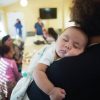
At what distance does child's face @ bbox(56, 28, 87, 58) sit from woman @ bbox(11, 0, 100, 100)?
0.04 m

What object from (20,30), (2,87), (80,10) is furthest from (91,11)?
(20,30)

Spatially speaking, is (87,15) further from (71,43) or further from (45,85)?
(45,85)

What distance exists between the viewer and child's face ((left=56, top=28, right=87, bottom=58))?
0.74 m

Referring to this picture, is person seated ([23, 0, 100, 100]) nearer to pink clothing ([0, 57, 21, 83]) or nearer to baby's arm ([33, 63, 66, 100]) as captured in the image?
baby's arm ([33, 63, 66, 100])

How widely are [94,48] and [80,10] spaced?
0.12m

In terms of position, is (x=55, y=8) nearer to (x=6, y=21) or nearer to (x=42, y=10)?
(x=42, y=10)

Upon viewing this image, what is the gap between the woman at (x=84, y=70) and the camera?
648 millimetres

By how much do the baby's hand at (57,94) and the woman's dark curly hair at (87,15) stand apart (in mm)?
202

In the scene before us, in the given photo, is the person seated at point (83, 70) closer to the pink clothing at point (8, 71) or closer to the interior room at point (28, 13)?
the pink clothing at point (8, 71)

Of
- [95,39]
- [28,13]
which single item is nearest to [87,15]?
[95,39]

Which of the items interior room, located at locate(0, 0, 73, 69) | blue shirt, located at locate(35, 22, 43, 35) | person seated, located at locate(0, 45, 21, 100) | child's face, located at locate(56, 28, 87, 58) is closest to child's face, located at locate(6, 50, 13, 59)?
person seated, located at locate(0, 45, 21, 100)

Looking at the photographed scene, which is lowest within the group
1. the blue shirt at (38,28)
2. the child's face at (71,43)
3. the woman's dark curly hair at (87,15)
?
the blue shirt at (38,28)

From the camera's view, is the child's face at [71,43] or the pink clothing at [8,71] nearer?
the child's face at [71,43]

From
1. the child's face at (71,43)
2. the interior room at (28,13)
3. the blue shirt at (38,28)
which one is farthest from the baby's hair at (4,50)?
the interior room at (28,13)
